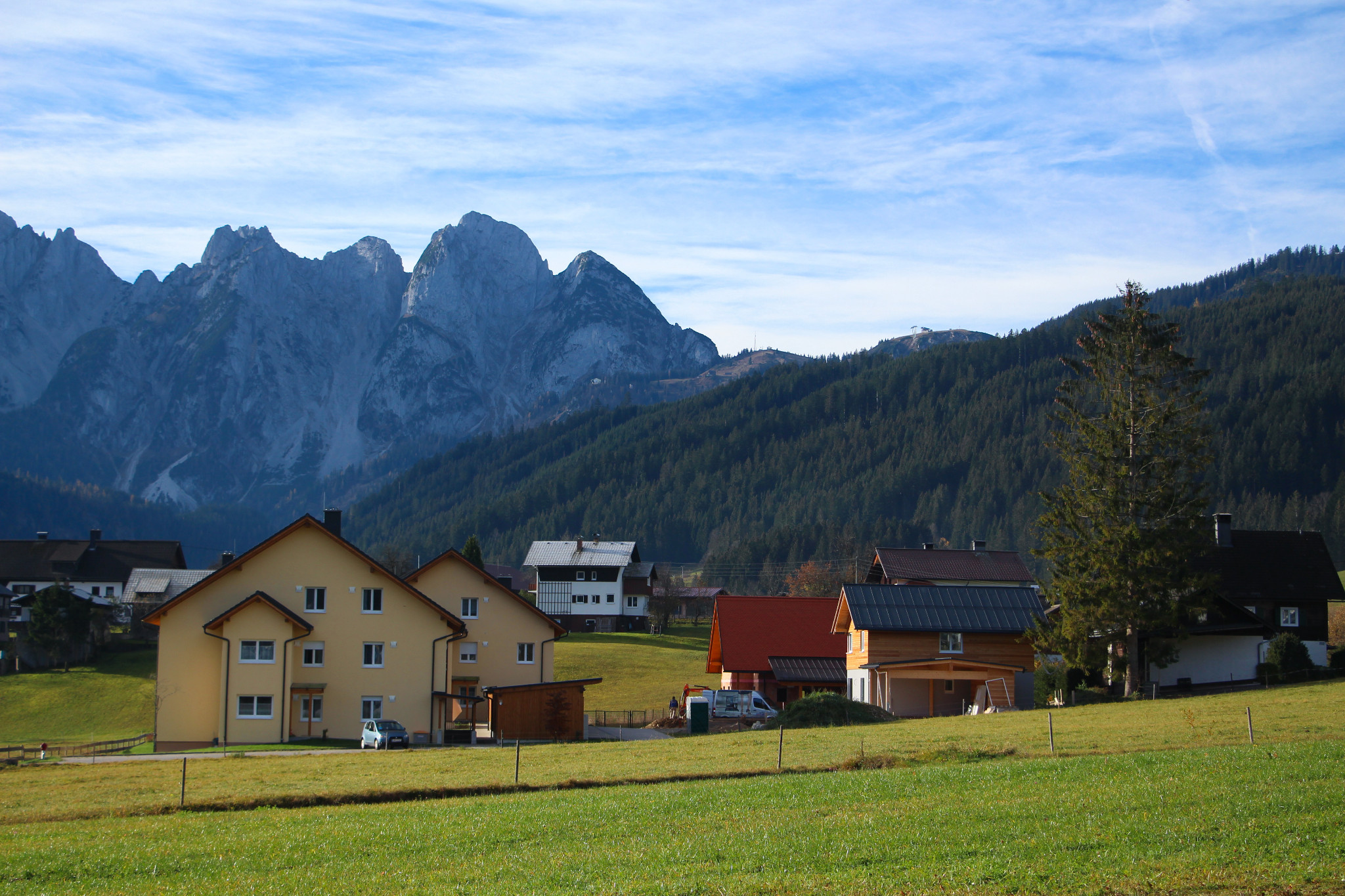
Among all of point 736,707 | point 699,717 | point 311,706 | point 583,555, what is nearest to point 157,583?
point 583,555

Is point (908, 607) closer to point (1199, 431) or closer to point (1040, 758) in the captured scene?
point (1199, 431)

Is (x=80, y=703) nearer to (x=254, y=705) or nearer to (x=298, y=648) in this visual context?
(x=254, y=705)

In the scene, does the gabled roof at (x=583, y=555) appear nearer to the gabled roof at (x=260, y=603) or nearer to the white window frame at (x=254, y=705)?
the gabled roof at (x=260, y=603)

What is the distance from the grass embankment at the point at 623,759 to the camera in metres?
24.2

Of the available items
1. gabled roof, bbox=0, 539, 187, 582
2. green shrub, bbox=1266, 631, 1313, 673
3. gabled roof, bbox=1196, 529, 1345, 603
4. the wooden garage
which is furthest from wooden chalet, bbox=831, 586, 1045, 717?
gabled roof, bbox=0, 539, 187, 582

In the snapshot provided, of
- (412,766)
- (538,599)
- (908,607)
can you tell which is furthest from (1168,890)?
(538,599)

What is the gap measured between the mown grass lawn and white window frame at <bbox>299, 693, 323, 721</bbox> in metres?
27.5

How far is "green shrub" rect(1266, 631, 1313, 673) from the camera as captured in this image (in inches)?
1924

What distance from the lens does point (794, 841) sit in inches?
624

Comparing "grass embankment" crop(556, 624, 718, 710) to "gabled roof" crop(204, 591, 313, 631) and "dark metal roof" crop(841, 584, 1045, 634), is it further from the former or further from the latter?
"gabled roof" crop(204, 591, 313, 631)

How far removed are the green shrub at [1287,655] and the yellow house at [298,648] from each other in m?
35.5

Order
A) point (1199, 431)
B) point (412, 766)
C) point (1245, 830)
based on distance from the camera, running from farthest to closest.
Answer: point (1199, 431) < point (412, 766) < point (1245, 830)

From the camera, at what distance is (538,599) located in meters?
110

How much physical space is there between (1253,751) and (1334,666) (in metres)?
32.1
